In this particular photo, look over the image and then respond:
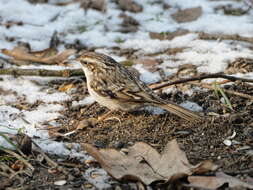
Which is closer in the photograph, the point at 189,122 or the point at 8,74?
the point at 189,122

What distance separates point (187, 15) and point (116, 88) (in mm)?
3104

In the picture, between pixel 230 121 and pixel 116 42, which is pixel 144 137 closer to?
pixel 230 121

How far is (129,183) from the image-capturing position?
139 inches

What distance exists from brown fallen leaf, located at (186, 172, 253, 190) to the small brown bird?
127 centimetres

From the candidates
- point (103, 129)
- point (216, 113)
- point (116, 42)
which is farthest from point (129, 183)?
point (116, 42)

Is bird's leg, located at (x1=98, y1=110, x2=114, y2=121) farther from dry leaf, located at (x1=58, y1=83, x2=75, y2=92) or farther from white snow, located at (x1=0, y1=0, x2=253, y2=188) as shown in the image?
dry leaf, located at (x1=58, y1=83, x2=75, y2=92)

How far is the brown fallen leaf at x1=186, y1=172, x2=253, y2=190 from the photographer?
10.9ft

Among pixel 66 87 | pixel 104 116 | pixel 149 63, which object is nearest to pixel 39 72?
pixel 66 87

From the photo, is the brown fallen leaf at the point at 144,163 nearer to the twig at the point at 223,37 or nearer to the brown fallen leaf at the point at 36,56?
the brown fallen leaf at the point at 36,56

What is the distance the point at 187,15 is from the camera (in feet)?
26.1

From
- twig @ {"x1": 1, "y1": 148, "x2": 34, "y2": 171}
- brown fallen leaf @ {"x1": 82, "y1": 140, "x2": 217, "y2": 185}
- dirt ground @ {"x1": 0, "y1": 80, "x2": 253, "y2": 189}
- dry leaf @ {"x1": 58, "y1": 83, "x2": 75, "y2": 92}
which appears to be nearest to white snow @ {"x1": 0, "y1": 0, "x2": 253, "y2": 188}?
dry leaf @ {"x1": 58, "y1": 83, "x2": 75, "y2": 92}

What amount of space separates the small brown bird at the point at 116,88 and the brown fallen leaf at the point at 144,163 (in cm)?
100

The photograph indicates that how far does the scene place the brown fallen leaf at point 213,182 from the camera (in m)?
3.32

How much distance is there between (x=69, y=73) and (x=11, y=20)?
2.38 meters
